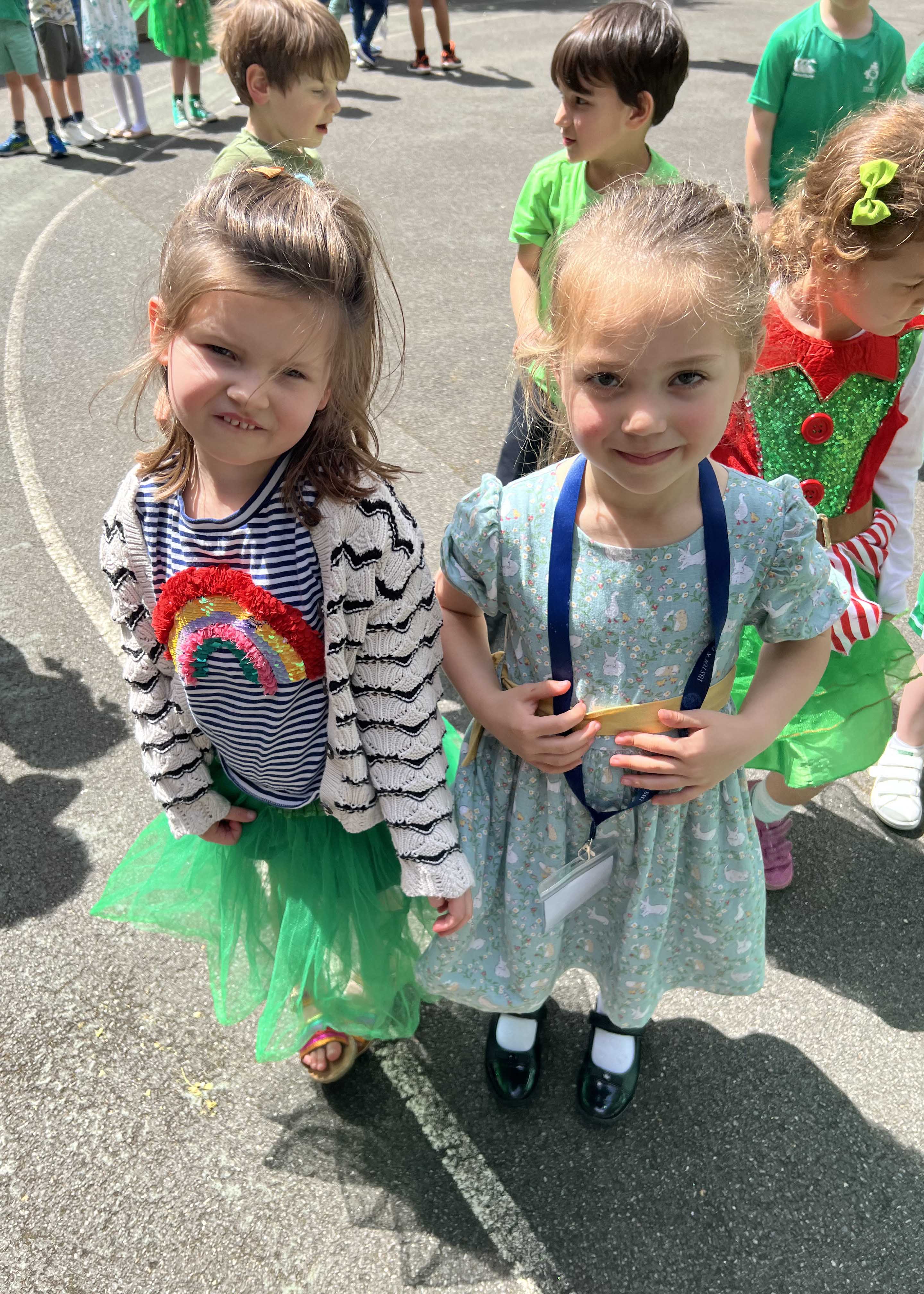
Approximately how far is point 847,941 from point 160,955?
1.72 meters

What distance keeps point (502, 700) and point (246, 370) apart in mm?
670

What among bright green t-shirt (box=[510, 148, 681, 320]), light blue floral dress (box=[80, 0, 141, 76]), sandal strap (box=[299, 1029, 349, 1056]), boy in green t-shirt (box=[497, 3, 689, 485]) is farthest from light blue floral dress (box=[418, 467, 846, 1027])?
light blue floral dress (box=[80, 0, 141, 76])

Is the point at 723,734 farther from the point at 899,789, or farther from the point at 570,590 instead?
the point at 899,789

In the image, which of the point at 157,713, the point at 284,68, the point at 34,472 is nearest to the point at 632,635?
the point at 157,713

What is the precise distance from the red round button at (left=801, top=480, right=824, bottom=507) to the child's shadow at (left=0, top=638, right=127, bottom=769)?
6.98ft

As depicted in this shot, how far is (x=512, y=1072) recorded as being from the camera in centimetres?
224

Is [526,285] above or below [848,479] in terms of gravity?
above

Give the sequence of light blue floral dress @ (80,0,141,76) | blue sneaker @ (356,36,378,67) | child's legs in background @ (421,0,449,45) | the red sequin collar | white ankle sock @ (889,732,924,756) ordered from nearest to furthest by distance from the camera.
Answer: the red sequin collar → white ankle sock @ (889,732,924,756) → light blue floral dress @ (80,0,141,76) → child's legs in background @ (421,0,449,45) → blue sneaker @ (356,36,378,67)

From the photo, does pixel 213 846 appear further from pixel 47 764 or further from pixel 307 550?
pixel 47 764

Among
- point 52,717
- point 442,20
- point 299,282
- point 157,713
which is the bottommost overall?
point 52,717

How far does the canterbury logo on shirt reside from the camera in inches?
147

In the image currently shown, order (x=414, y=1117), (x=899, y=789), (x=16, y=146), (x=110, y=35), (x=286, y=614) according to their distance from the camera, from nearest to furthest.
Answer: (x=286, y=614), (x=414, y=1117), (x=899, y=789), (x=110, y=35), (x=16, y=146)

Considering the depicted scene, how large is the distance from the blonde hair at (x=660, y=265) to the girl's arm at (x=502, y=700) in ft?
1.51

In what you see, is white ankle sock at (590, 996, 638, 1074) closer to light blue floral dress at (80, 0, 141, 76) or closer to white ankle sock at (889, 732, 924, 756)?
white ankle sock at (889, 732, 924, 756)
